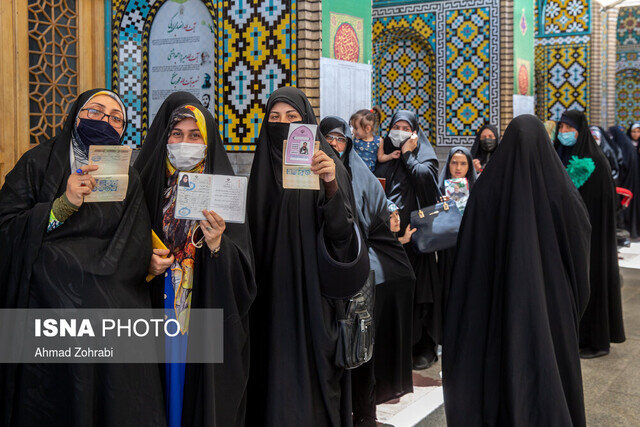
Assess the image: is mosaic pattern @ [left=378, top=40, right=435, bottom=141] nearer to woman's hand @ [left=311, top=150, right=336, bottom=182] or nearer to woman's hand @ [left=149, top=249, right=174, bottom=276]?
woman's hand @ [left=311, top=150, right=336, bottom=182]

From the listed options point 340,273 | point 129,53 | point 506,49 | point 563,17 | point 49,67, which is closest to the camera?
point 340,273

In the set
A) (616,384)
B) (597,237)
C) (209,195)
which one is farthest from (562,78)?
(209,195)

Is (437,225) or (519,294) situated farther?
(437,225)

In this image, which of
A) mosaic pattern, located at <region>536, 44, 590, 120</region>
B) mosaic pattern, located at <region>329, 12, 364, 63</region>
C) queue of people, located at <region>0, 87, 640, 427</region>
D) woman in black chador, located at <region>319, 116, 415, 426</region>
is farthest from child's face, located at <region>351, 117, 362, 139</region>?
mosaic pattern, located at <region>536, 44, 590, 120</region>

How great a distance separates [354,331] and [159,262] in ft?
2.10

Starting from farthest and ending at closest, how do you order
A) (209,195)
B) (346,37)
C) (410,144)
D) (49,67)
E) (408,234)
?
(346,37)
(49,67)
(410,144)
(408,234)
(209,195)

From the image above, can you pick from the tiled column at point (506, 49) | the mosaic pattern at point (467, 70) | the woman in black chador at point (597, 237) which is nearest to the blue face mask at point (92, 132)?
the woman in black chador at point (597, 237)

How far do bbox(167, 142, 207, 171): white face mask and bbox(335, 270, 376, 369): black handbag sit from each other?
613 millimetres

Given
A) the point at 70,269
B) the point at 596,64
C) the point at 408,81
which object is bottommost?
the point at 70,269

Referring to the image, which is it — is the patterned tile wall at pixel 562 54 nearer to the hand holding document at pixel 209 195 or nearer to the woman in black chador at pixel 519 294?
the woman in black chador at pixel 519 294

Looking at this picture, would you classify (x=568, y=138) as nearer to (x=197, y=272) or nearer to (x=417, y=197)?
(x=417, y=197)

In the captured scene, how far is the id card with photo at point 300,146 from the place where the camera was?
6.25 ft

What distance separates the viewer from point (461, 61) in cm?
779

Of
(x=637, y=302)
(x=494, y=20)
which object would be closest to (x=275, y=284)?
(x=637, y=302)
